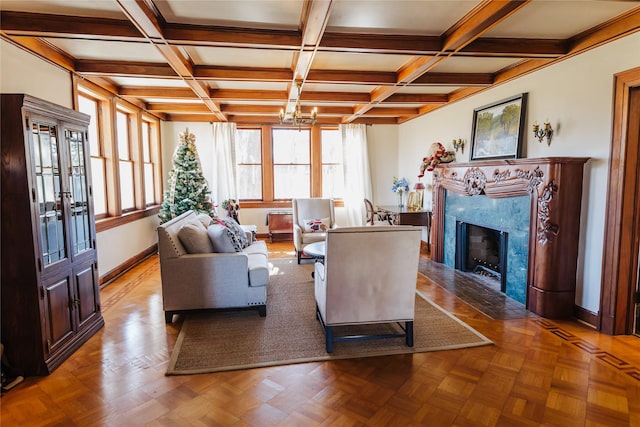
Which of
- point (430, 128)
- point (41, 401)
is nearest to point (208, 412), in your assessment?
point (41, 401)

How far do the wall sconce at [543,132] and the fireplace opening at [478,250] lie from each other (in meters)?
1.36

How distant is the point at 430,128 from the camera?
21.7 ft

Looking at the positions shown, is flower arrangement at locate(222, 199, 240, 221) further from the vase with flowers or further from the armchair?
the vase with flowers

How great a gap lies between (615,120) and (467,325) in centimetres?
219

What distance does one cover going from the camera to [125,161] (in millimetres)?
5863

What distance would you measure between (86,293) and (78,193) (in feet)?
2.91

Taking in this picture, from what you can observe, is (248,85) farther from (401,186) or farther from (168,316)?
(401,186)

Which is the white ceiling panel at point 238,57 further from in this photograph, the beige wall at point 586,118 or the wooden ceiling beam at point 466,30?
the beige wall at point 586,118

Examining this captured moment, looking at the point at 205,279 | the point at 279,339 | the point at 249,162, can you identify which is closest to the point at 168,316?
the point at 205,279

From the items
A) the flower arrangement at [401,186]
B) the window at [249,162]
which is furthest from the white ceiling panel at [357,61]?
the window at [249,162]

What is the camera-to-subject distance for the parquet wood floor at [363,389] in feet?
7.06

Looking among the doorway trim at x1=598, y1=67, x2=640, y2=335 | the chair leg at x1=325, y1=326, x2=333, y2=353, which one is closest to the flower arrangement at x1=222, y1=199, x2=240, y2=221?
the chair leg at x1=325, y1=326, x2=333, y2=353

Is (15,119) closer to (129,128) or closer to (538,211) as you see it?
(129,128)

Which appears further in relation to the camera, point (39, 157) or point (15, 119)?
point (39, 157)
